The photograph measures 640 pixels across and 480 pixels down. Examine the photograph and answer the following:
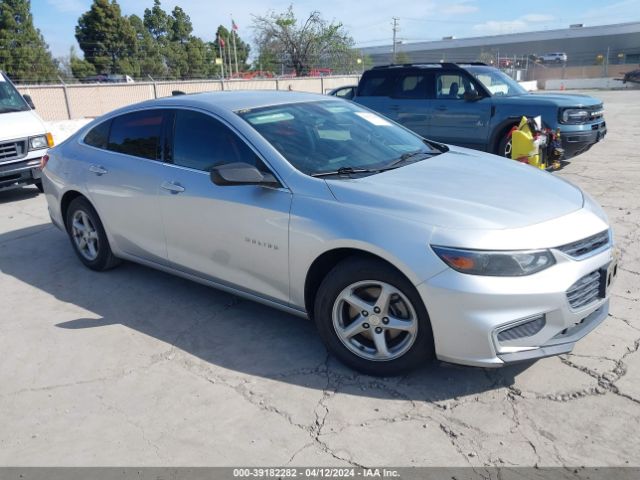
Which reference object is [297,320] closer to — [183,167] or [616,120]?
[183,167]

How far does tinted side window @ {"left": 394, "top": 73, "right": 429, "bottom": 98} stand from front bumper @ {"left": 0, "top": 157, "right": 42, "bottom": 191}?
627cm

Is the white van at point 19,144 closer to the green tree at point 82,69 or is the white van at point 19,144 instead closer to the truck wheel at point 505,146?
the truck wheel at point 505,146

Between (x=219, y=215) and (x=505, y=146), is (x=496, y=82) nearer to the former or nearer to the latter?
(x=505, y=146)

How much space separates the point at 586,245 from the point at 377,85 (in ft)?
26.2

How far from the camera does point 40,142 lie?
8469 mm

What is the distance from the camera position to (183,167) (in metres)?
4.11

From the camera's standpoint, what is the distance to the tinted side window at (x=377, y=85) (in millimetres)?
10281

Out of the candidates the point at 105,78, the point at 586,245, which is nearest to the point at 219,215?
the point at 586,245

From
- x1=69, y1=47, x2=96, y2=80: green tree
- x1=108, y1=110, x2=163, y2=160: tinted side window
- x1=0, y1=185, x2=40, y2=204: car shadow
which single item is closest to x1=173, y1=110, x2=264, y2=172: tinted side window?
x1=108, y1=110, x2=163, y2=160: tinted side window

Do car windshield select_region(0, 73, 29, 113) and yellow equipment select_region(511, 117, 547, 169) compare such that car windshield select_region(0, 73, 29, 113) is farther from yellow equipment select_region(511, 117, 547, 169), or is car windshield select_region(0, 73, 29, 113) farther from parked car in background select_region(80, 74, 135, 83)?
parked car in background select_region(80, 74, 135, 83)

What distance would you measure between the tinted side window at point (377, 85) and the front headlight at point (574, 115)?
3109 millimetres

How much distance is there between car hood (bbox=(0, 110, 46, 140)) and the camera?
810 centimetres

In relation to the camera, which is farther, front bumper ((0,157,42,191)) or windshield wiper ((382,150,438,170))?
front bumper ((0,157,42,191))

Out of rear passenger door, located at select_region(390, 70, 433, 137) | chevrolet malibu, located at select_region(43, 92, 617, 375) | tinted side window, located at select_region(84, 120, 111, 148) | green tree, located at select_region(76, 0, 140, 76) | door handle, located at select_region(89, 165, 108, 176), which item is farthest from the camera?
green tree, located at select_region(76, 0, 140, 76)
